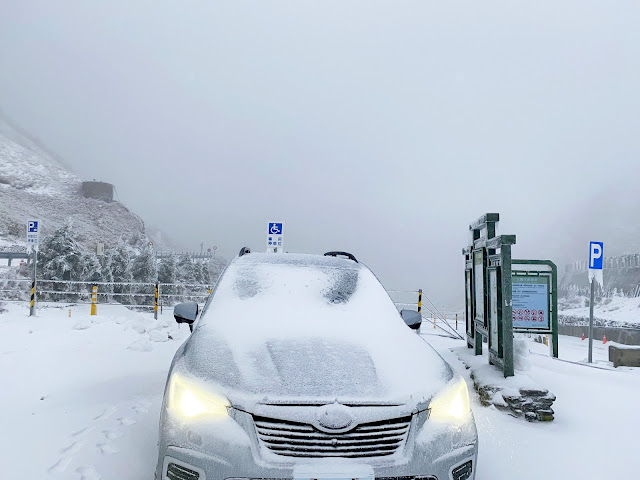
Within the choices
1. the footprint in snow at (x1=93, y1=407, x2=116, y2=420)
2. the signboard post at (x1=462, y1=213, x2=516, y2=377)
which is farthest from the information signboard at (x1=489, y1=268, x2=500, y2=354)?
the footprint in snow at (x1=93, y1=407, x2=116, y2=420)

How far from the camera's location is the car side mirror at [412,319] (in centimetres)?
368

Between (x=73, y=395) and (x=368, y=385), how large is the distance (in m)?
4.31

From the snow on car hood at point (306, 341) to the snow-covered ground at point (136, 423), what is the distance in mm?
1230

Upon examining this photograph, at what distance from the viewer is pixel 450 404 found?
8.01 ft

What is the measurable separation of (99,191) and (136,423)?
152133 millimetres

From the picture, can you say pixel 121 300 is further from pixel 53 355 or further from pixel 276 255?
pixel 276 255

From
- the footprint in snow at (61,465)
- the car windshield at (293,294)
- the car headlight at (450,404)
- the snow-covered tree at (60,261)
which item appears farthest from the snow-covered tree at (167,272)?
the car headlight at (450,404)

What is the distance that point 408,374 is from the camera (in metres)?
2.52

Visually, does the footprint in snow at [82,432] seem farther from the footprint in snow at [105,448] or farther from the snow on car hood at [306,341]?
the snow on car hood at [306,341]

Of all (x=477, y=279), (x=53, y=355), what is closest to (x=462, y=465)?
(x=477, y=279)

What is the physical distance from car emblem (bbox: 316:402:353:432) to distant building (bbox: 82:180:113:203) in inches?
6025

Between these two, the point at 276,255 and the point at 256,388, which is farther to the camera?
the point at 276,255

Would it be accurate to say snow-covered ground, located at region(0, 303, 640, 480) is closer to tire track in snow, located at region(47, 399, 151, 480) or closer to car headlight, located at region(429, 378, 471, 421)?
tire track in snow, located at region(47, 399, 151, 480)

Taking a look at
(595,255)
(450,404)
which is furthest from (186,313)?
(595,255)
